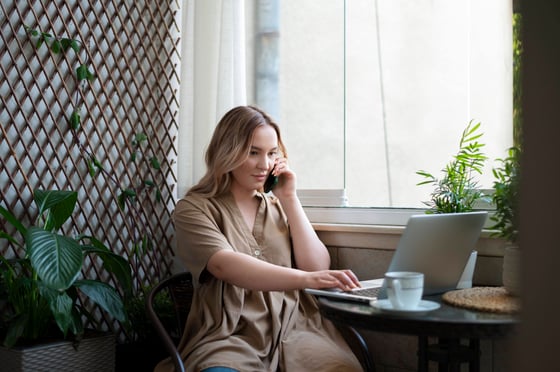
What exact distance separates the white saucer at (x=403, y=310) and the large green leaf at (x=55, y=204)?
1.27 metres

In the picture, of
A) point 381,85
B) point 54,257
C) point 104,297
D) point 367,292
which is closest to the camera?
point 367,292

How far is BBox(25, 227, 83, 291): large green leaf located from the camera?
192 cm

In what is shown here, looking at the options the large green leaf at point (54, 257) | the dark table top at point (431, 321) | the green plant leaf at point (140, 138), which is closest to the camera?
the dark table top at point (431, 321)

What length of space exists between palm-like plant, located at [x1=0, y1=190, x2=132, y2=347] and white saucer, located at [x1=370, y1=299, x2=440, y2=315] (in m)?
1.00

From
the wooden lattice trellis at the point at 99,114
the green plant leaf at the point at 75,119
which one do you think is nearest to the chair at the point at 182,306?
the wooden lattice trellis at the point at 99,114

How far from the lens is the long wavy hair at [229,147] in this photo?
2.06m

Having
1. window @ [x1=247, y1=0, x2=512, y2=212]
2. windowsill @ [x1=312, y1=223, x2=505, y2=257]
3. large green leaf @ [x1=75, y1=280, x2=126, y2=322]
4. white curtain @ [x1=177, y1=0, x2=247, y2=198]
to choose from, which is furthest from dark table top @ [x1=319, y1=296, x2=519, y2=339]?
white curtain @ [x1=177, y1=0, x2=247, y2=198]

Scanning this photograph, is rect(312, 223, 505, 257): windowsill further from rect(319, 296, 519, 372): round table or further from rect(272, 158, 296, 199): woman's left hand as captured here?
rect(319, 296, 519, 372): round table

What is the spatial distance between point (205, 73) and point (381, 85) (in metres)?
0.73

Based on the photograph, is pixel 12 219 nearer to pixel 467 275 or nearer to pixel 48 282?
pixel 48 282

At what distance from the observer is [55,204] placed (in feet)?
7.24

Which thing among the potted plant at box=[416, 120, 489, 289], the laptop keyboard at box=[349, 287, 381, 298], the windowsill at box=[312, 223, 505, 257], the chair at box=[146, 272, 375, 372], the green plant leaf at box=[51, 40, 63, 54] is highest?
the green plant leaf at box=[51, 40, 63, 54]

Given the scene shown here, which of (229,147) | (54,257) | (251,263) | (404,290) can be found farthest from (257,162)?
(404,290)

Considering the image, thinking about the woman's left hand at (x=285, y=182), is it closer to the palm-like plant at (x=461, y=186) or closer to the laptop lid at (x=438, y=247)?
the palm-like plant at (x=461, y=186)
